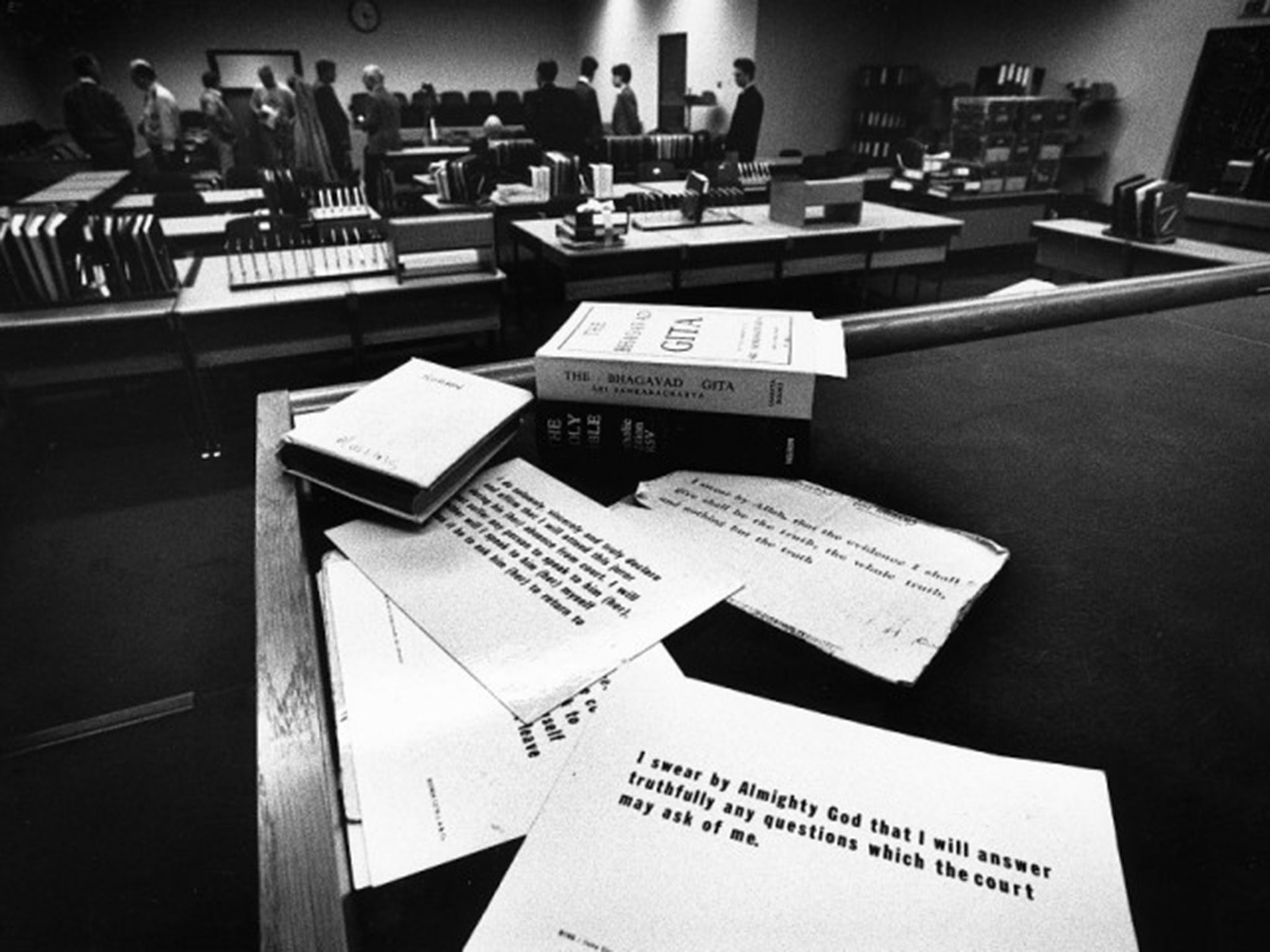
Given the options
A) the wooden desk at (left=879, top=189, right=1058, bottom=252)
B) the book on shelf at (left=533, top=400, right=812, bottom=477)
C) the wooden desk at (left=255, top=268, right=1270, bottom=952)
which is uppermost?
the book on shelf at (left=533, top=400, right=812, bottom=477)

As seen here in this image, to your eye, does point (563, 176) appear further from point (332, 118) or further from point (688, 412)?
point (688, 412)

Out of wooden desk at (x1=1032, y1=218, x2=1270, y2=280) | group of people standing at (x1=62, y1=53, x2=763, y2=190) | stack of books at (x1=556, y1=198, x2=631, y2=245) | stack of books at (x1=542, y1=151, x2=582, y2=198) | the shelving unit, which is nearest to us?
wooden desk at (x1=1032, y1=218, x2=1270, y2=280)

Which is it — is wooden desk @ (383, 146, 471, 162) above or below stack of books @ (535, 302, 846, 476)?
below

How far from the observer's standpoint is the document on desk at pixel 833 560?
603 mm

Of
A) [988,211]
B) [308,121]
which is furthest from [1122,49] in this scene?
[308,121]

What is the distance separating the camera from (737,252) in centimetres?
416

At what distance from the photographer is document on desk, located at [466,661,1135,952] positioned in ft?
1.28

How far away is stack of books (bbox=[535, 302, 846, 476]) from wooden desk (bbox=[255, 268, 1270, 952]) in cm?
6

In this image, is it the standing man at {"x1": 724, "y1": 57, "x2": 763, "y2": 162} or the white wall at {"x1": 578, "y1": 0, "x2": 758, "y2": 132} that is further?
the white wall at {"x1": 578, "y1": 0, "x2": 758, "y2": 132}

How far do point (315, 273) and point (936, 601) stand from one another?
3.26m

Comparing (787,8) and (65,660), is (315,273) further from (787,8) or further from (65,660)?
(787,8)

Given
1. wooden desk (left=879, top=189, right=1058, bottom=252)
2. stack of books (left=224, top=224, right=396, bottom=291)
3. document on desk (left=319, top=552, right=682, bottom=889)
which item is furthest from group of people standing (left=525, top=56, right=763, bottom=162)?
document on desk (left=319, top=552, right=682, bottom=889)

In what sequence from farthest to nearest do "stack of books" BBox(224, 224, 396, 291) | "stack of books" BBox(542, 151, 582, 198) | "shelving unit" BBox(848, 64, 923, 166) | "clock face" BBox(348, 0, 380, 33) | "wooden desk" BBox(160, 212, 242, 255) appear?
"clock face" BBox(348, 0, 380, 33) → "shelving unit" BBox(848, 64, 923, 166) → "stack of books" BBox(542, 151, 582, 198) → "wooden desk" BBox(160, 212, 242, 255) → "stack of books" BBox(224, 224, 396, 291)

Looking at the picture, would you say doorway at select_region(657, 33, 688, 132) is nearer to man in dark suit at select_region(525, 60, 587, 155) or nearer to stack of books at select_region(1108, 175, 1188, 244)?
man in dark suit at select_region(525, 60, 587, 155)
